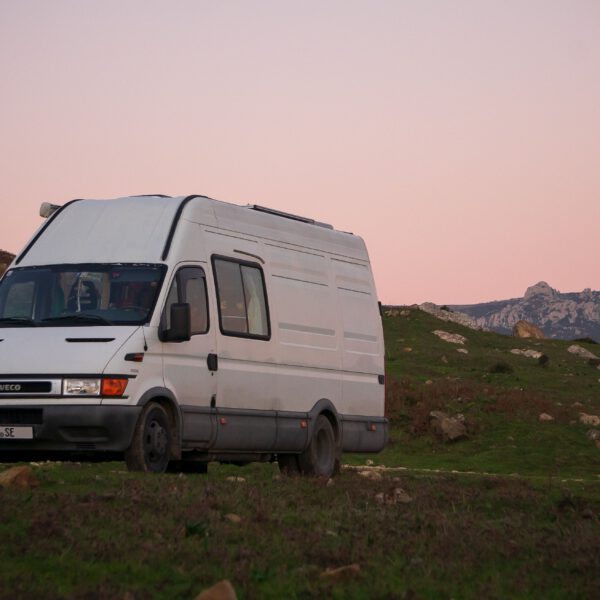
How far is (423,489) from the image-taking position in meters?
15.8

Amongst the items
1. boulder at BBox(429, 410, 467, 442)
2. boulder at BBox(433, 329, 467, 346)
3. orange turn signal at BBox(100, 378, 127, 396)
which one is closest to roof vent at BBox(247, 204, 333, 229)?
orange turn signal at BBox(100, 378, 127, 396)

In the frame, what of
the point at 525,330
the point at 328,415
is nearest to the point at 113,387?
the point at 328,415

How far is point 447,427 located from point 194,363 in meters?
21.4

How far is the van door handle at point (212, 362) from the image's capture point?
50.4ft

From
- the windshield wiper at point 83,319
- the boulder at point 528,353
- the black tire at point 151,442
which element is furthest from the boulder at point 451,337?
the windshield wiper at point 83,319

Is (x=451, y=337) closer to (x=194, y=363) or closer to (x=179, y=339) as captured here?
(x=194, y=363)

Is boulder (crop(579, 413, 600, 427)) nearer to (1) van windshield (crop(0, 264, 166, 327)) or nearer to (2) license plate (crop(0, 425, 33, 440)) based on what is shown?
(1) van windshield (crop(0, 264, 166, 327))

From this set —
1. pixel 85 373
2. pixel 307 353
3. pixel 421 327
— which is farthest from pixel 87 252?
pixel 421 327

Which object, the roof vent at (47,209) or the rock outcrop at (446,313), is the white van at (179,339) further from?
the rock outcrop at (446,313)

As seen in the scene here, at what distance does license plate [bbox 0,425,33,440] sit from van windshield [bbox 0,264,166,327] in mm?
1212

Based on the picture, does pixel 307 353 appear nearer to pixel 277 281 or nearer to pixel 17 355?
pixel 277 281

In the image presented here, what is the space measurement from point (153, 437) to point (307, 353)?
12.5ft

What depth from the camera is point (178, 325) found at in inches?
566

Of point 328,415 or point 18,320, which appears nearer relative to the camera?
point 18,320
